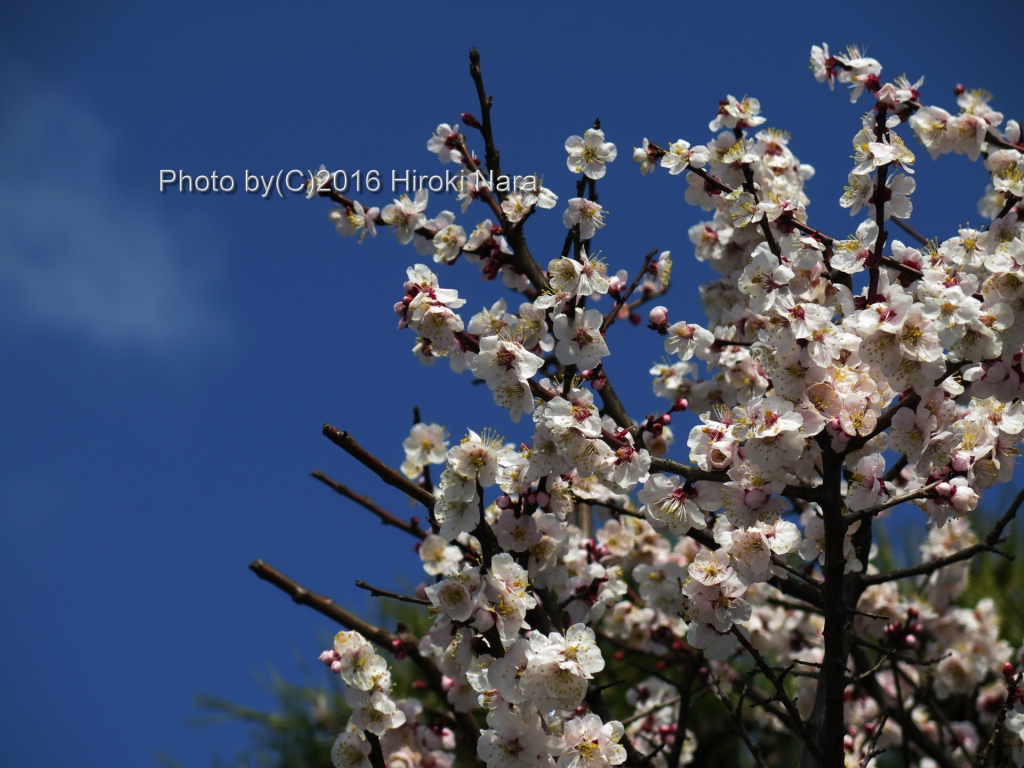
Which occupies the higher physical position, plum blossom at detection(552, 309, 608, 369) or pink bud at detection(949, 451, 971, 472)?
plum blossom at detection(552, 309, 608, 369)

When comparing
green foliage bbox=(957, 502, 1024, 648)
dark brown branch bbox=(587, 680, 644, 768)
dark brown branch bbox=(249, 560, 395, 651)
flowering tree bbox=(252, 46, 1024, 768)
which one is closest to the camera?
flowering tree bbox=(252, 46, 1024, 768)

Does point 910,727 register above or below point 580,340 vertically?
below

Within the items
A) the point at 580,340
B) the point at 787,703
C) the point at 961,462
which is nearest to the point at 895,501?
the point at 961,462

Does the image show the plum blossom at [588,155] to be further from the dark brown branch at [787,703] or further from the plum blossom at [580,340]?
the dark brown branch at [787,703]

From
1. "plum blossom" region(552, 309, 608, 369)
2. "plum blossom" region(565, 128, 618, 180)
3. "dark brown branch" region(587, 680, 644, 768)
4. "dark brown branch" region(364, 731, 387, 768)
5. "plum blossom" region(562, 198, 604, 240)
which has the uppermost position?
"plum blossom" region(565, 128, 618, 180)

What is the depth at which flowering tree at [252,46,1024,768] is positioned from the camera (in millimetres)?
1942

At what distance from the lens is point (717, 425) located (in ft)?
6.65

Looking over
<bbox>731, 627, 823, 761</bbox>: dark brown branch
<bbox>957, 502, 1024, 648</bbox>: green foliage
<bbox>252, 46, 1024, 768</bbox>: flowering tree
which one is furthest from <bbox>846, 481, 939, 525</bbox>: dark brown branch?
<bbox>957, 502, 1024, 648</bbox>: green foliage

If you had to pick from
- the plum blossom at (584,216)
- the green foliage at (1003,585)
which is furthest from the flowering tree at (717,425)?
the green foliage at (1003,585)

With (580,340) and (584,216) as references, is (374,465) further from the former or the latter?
(584,216)

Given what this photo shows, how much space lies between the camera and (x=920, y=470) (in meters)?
2.09

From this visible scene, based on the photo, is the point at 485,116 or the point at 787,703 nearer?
the point at 787,703

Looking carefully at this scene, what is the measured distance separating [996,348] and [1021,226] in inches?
18.1

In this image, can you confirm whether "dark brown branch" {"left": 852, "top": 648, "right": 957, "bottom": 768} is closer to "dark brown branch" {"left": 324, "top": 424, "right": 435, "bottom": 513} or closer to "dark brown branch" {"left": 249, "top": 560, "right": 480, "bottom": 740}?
"dark brown branch" {"left": 249, "top": 560, "right": 480, "bottom": 740}
